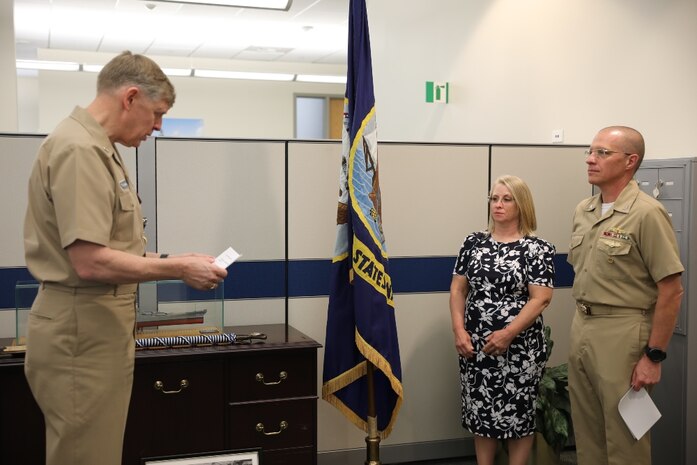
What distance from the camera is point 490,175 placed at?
402 centimetres

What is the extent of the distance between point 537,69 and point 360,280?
2326mm

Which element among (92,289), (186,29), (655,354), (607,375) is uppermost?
(186,29)

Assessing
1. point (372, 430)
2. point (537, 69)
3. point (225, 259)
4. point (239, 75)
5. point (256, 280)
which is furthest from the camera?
point (239, 75)

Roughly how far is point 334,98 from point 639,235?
382 inches

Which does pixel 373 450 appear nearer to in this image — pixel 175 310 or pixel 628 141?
pixel 175 310

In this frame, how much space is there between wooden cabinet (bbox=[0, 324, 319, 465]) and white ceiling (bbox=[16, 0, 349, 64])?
5.09 metres

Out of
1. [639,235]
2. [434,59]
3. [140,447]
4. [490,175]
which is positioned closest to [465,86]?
[434,59]

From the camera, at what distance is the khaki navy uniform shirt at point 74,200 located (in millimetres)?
1928

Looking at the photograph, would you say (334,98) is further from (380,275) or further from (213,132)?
(380,275)

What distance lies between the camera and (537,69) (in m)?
4.94

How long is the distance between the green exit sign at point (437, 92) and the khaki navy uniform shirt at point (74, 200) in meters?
4.41

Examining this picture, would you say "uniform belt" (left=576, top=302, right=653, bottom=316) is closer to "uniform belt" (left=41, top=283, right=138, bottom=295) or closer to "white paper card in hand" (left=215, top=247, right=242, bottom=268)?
"white paper card in hand" (left=215, top=247, right=242, bottom=268)

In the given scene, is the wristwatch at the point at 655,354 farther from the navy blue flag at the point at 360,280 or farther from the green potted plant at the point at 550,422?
the navy blue flag at the point at 360,280

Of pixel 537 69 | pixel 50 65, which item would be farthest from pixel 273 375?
pixel 50 65
